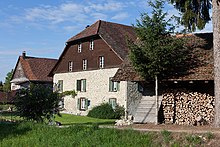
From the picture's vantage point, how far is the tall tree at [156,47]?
17.4 metres

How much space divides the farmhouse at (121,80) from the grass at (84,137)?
4527 millimetres

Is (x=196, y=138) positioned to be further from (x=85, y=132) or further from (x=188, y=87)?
(x=188, y=87)

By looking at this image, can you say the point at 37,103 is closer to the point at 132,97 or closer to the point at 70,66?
the point at 132,97

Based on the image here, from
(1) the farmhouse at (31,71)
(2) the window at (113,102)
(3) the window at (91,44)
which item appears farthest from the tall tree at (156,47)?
(1) the farmhouse at (31,71)

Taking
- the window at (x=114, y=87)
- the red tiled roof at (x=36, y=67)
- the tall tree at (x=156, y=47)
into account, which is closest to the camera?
the tall tree at (x=156, y=47)

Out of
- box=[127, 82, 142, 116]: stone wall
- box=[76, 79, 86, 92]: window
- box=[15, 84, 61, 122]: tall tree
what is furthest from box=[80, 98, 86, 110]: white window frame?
box=[15, 84, 61, 122]: tall tree

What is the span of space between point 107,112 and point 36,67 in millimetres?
24354

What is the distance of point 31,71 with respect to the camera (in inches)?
2040

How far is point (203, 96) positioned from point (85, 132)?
7.47 meters

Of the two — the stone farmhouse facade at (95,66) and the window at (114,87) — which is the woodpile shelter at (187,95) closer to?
the stone farmhouse facade at (95,66)

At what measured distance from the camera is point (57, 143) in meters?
12.6

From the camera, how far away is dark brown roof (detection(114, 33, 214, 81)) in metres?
17.5

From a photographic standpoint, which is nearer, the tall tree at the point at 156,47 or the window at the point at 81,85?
the tall tree at the point at 156,47

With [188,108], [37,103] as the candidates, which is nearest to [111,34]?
[188,108]
